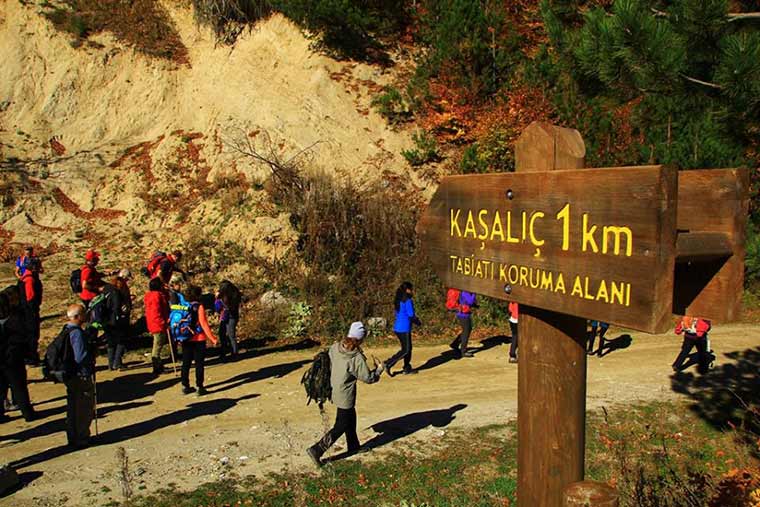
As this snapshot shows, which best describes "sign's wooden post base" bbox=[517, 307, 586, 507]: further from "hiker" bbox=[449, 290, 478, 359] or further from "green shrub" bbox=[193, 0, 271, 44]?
"green shrub" bbox=[193, 0, 271, 44]

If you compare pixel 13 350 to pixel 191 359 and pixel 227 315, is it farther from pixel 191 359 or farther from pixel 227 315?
pixel 227 315

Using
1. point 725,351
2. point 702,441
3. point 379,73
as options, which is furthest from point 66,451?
point 379,73

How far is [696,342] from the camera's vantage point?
11398 millimetres

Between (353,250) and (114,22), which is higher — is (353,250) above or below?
below

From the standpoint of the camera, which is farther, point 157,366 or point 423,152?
point 423,152

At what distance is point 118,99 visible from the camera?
22.8 m

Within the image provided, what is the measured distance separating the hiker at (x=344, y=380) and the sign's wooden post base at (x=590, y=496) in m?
5.34

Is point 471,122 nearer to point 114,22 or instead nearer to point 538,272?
point 114,22

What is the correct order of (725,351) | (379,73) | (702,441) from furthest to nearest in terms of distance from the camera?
1. (379,73)
2. (725,351)
3. (702,441)

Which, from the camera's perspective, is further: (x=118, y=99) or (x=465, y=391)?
(x=118, y=99)

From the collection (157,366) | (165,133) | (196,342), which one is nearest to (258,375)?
(196,342)

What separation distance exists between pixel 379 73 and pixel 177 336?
14540 millimetres

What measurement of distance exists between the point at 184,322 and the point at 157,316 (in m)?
1.65

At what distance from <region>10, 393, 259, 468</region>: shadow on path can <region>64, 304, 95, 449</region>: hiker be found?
0.22 metres
